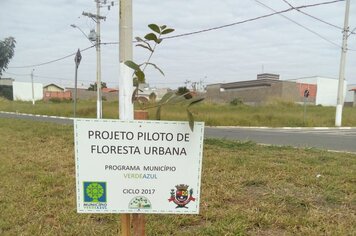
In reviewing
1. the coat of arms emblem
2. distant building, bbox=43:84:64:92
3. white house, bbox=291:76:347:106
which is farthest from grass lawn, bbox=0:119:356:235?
distant building, bbox=43:84:64:92

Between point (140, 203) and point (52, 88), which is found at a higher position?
point (52, 88)

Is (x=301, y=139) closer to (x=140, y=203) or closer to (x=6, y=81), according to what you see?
(x=140, y=203)

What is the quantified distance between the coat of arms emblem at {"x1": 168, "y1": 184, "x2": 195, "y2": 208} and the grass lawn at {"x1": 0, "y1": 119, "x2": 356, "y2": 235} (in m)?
1.25

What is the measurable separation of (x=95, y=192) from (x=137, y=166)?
0.99 ft

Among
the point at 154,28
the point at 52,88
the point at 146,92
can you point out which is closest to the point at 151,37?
the point at 154,28

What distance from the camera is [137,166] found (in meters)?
2.14

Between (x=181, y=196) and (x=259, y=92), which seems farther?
(x=259, y=92)

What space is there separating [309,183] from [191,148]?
3.45 meters

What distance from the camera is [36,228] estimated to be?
341 centimetres

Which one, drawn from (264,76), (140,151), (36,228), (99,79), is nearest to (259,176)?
(36,228)

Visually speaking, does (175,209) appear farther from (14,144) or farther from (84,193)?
(14,144)

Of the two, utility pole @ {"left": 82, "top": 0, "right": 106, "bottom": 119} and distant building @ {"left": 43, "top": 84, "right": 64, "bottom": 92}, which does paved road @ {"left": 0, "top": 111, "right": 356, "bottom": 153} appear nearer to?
utility pole @ {"left": 82, "top": 0, "right": 106, "bottom": 119}

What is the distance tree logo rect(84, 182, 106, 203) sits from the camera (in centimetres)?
213

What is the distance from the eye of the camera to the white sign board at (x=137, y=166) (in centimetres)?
209
